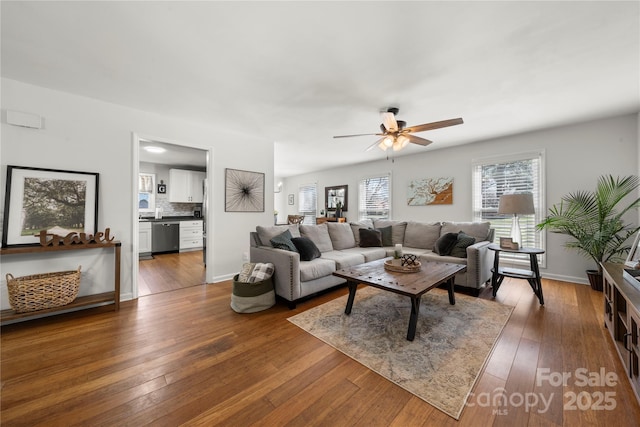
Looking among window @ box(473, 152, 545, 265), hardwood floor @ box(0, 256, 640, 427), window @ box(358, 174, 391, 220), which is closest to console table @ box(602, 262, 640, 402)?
hardwood floor @ box(0, 256, 640, 427)

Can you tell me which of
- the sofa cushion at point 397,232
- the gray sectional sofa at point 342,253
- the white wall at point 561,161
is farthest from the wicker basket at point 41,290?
the white wall at point 561,161

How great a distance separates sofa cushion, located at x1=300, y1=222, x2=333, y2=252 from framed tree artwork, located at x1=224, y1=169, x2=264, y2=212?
1.05 meters

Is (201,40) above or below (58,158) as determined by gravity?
above

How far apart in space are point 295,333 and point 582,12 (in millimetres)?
3184

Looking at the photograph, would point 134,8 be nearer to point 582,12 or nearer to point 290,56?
point 290,56

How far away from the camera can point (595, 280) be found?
10.7 ft

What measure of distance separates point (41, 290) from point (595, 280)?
6.51 meters

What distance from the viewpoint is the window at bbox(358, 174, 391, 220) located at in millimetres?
6004

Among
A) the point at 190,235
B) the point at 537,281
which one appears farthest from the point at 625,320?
the point at 190,235

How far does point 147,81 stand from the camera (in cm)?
243

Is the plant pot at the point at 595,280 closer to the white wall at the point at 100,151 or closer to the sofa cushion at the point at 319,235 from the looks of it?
the sofa cushion at the point at 319,235

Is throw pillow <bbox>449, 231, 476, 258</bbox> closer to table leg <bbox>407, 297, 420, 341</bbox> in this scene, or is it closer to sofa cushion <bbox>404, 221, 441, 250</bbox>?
sofa cushion <bbox>404, 221, 441, 250</bbox>

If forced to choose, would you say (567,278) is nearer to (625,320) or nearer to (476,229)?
(476,229)

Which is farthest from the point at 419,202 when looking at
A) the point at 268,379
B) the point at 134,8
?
the point at 134,8
